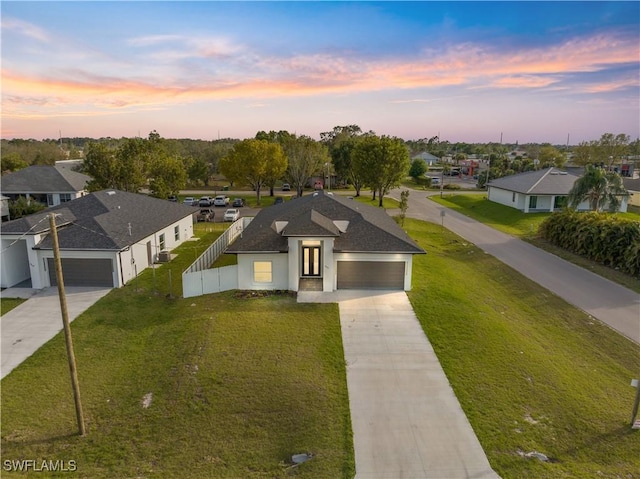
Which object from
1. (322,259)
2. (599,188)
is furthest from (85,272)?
(599,188)

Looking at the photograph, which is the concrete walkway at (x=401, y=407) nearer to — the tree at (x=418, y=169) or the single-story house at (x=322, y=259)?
the single-story house at (x=322, y=259)

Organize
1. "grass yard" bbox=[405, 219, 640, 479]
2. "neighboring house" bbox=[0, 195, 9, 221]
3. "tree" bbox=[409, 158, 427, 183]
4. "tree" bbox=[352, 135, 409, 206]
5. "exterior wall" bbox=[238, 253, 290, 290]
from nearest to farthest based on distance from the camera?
"grass yard" bbox=[405, 219, 640, 479], "exterior wall" bbox=[238, 253, 290, 290], "neighboring house" bbox=[0, 195, 9, 221], "tree" bbox=[352, 135, 409, 206], "tree" bbox=[409, 158, 427, 183]

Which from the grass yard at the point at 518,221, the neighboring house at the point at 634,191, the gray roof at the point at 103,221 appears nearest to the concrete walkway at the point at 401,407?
the gray roof at the point at 103,221

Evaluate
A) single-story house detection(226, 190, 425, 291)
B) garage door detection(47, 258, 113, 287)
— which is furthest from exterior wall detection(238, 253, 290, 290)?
garage door detection(47, 258, 113, 287)

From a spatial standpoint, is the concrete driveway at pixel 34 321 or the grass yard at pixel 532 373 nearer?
the grass yard at pixel 532 373

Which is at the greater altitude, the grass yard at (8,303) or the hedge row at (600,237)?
the hedge row at (600,237)

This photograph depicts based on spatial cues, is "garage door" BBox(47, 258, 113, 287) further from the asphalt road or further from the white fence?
the asphalt road

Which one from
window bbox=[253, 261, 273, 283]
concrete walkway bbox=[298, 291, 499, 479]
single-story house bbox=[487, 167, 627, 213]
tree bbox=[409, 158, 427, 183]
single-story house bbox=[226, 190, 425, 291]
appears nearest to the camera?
concrete walkway bbox=[298, 291, 499, 479]
